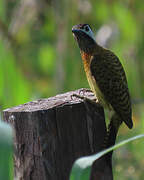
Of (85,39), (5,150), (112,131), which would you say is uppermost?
(85,39)

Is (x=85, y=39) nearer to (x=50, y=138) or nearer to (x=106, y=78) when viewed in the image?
(x=106, y=78)

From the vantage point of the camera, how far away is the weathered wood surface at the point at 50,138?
2.63 metres

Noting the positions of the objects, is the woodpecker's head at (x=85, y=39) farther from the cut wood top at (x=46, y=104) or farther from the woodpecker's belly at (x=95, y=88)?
the cut wood top at (x=46, y=104)

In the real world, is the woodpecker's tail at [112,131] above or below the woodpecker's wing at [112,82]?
below

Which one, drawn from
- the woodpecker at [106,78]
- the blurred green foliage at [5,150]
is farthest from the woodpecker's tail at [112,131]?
the blurred green foliage at [5,150]

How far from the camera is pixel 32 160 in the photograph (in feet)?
8.73

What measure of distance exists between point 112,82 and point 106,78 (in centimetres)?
7

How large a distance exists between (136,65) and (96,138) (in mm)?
3243

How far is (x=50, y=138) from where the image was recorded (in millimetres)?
2621

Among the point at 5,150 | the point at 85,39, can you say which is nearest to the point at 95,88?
the point at 85,39

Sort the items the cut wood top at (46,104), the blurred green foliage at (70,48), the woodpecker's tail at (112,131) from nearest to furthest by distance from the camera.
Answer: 1. the cut wood top at (46,104)
2. the woodpecker's tail at (112,131)
3. the blurred green foliage at (70,48)

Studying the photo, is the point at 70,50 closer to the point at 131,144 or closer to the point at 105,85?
the point at 131,144

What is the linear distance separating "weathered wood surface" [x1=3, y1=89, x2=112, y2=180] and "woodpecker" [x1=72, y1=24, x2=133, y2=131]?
2.01 feet

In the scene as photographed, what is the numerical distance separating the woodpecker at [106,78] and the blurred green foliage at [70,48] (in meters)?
0.81
